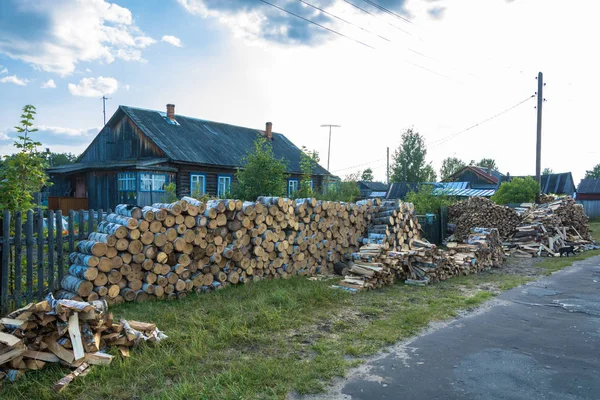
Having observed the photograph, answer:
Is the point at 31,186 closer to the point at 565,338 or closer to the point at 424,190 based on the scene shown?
the point at 565,338

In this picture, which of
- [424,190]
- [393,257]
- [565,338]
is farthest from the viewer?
Answer: [424,190]

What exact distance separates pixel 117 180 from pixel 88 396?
1856 cm

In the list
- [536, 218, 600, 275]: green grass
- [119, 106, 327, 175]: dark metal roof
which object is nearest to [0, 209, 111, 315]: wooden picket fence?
[536, 218, 600, 275]: green grass

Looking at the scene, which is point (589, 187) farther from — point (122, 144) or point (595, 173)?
point (122, 144)

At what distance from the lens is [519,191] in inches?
828

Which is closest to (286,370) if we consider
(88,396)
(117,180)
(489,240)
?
(88,396)

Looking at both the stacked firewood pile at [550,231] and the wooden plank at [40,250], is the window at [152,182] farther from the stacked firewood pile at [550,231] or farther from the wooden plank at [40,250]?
the stacked firewood pile at [550,231]

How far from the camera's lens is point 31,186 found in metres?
6.61

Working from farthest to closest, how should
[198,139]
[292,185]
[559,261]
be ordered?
[292,185], [198,139], [559,261]

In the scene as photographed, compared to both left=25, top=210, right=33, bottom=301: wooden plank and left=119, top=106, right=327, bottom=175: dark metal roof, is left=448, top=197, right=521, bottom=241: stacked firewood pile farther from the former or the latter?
left=25, top=210, right=33, bottom=301: wooden plank

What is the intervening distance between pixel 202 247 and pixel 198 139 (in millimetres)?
17614

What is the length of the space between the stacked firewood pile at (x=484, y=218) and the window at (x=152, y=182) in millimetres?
14256

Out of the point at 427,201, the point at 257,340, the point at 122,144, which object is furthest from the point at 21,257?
the point at 122,144

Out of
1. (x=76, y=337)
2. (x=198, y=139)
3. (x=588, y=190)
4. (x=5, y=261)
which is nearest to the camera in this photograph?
(x=76, y=337)
